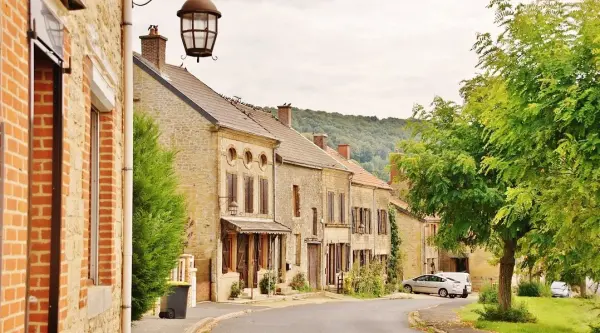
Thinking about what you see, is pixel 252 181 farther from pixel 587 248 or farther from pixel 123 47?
pixel 123 47

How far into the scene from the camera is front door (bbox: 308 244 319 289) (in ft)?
148

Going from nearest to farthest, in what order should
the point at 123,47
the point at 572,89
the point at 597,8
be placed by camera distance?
the point at 123,47, the point at 572,89, the point at 597,8

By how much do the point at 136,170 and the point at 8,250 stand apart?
13.6m

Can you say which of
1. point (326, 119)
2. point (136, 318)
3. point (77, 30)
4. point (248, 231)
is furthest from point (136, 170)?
point (326, 119)

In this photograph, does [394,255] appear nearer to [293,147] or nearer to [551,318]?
[293,147]

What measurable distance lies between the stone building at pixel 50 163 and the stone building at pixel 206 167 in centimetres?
2557

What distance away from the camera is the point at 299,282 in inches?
1671

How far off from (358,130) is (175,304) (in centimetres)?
15365

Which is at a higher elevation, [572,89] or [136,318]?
[572,89]

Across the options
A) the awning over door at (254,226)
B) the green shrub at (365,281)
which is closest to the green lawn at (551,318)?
the awning over door at (254,226)

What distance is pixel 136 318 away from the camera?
1858 centimetres

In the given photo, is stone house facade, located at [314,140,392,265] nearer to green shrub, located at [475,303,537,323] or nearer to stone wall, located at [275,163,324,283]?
stone wall, located at [275,163,324,283]

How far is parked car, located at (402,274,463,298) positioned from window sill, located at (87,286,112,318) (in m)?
44.7

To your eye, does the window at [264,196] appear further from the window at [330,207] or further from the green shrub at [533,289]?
the green shrub at [533,289]
